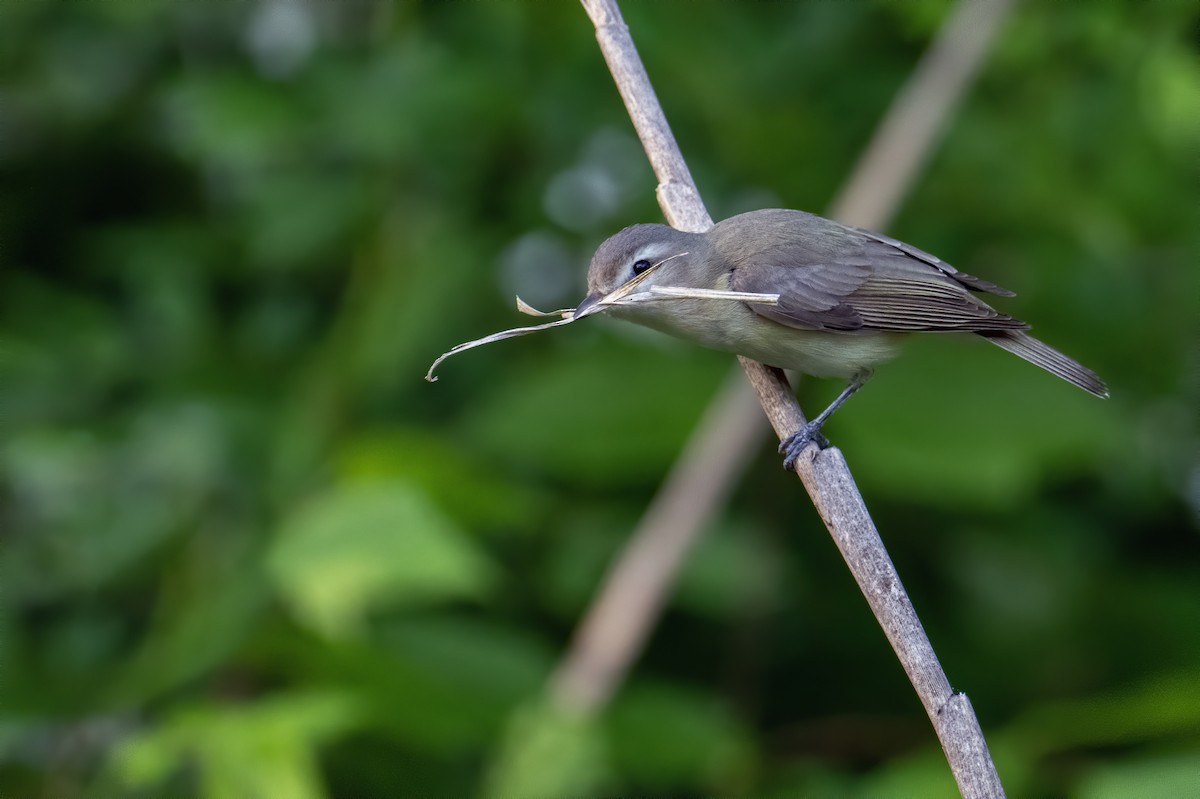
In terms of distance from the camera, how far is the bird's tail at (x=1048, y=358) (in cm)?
297

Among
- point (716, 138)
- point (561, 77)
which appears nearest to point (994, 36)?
point (716, 138)

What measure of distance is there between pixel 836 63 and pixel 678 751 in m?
2.52

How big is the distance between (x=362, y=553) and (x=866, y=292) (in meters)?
1.59

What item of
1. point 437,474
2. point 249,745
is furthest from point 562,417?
point 249,745

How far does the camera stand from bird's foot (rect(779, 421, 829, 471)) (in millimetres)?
2609

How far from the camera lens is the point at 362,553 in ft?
9.73

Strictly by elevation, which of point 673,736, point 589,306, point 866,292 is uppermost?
point 589,306

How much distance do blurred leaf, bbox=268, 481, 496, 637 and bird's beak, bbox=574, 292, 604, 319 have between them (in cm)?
70

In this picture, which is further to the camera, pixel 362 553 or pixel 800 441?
pixel 362 553

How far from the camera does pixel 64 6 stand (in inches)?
201

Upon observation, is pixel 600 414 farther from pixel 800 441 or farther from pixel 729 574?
pixel 800 441

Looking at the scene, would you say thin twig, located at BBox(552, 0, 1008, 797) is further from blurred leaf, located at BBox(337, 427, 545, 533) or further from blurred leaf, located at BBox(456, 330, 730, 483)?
blurred leaf, located at BBox(337, 427, 545, 533)

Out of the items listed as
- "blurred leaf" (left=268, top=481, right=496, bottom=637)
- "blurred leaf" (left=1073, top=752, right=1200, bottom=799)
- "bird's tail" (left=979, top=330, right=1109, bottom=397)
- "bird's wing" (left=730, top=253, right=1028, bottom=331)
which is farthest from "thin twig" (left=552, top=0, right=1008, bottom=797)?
"blurred leaf" (left=1073, top=752, right=1200, bottom=799)

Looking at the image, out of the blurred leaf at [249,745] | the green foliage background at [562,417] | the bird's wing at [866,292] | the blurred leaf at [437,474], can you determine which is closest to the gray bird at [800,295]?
the bird's wing at [866,292]
